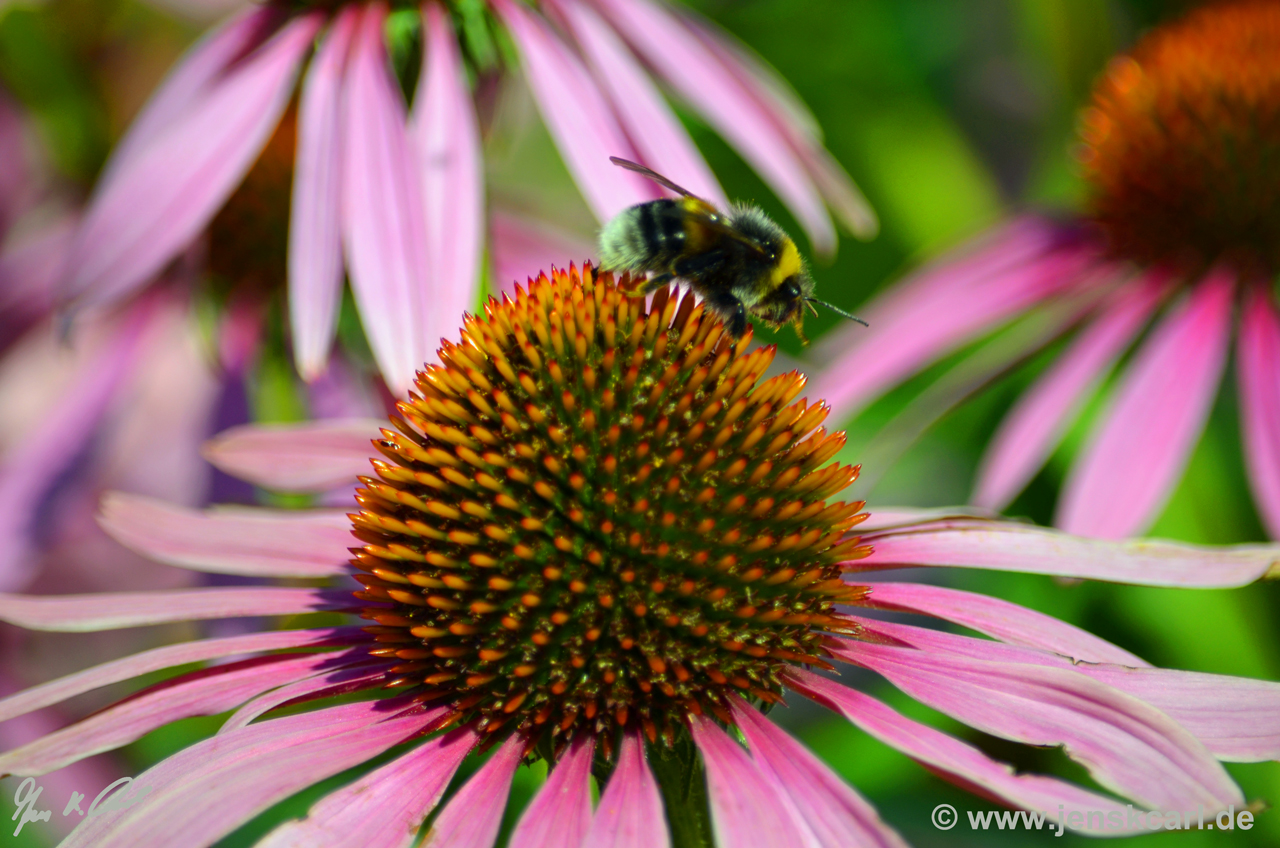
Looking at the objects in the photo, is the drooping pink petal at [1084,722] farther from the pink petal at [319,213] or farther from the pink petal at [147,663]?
the pink petal at [319,213]

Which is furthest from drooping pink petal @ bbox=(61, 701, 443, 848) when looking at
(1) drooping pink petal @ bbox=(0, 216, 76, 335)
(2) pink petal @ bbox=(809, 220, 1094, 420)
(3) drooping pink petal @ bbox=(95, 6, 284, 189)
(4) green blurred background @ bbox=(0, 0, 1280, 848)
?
(1) drooping pink petal @ bbox=(0, 216, 76, 335)

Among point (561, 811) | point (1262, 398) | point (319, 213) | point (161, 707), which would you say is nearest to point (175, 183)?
point (319, 213)

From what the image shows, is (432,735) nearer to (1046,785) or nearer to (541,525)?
(541,525)

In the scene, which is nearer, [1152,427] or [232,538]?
[232,538]

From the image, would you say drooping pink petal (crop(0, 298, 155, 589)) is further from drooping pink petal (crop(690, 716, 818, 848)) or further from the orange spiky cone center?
the orange spiky cone center

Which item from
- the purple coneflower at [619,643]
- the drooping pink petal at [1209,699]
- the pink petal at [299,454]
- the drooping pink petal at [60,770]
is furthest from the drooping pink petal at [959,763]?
the drooping pink petal at [60,770]

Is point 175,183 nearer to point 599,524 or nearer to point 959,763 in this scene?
point 599,524
